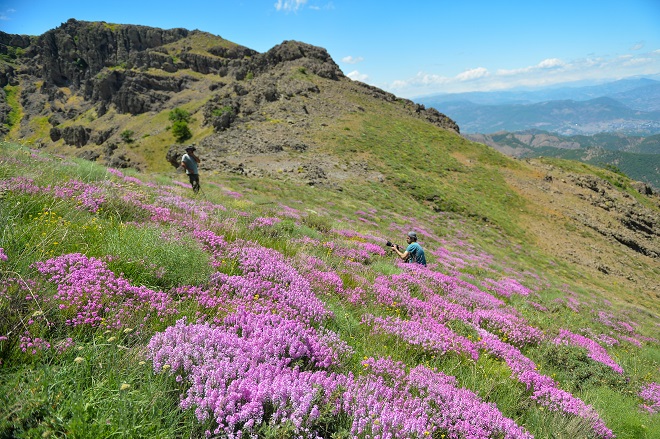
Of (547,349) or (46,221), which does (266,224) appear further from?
(547,349)

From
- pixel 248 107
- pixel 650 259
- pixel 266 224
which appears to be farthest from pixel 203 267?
pixel 248 107

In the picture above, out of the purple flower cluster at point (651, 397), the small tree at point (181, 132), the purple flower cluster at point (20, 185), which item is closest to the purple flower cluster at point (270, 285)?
the purple flower cluster at point (20, 185)

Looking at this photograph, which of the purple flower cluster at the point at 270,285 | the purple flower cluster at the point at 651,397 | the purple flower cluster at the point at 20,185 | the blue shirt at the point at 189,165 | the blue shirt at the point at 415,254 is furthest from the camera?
the blue shirt at the point at 189,165

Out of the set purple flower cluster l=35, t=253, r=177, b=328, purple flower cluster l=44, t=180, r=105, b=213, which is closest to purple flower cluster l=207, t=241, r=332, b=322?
purple flower cluster l=35, t=253, r=177, b=328

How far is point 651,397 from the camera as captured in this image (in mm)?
6395

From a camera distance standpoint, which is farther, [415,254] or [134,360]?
[415,254]

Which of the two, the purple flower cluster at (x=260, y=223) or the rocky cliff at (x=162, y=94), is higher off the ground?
the rocky cliff at (x=162, y=94)

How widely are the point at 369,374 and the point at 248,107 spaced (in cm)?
5037

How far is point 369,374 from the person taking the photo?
338 cm

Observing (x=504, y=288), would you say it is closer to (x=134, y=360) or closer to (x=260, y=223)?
(x=260, y=223)

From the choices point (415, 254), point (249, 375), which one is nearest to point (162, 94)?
point (415, 254)

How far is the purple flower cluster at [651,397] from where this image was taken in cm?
579

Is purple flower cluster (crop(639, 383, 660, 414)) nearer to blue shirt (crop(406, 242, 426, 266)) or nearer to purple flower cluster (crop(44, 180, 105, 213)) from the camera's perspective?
blue shirt (crop(406, 242, 426, 266))

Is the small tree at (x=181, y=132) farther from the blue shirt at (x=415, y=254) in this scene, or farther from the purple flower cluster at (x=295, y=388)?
the purple flower cluster at (x=295, y=388)
